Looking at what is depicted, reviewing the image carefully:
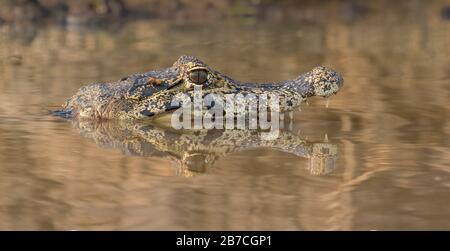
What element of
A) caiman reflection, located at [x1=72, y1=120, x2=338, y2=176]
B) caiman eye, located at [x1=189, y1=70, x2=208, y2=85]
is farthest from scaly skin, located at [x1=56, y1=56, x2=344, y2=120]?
caiman reflection, located at [x1=72, y1=120, x2=338, y2=176]

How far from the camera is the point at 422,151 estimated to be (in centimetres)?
596

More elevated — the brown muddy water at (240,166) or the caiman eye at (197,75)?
the caiman eye at (197,75)

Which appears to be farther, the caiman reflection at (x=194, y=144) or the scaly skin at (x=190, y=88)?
the scaly skin at (x=190, y=88)

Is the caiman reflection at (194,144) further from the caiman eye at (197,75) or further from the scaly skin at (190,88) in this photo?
the caiman eye at (197,75)

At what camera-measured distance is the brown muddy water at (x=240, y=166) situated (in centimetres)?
438

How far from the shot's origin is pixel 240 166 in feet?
18.1

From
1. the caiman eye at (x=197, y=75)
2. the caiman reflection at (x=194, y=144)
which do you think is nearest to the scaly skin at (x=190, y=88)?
the caiman eye at (x=197, y=75)

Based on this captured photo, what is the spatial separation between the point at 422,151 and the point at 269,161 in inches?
44.0

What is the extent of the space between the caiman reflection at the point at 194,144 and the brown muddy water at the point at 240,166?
0.6 inches

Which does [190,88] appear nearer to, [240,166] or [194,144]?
[194,144]

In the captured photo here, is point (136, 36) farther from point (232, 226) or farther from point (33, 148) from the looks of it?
point (232, 226)

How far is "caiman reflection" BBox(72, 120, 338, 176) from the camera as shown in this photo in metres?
5.66
